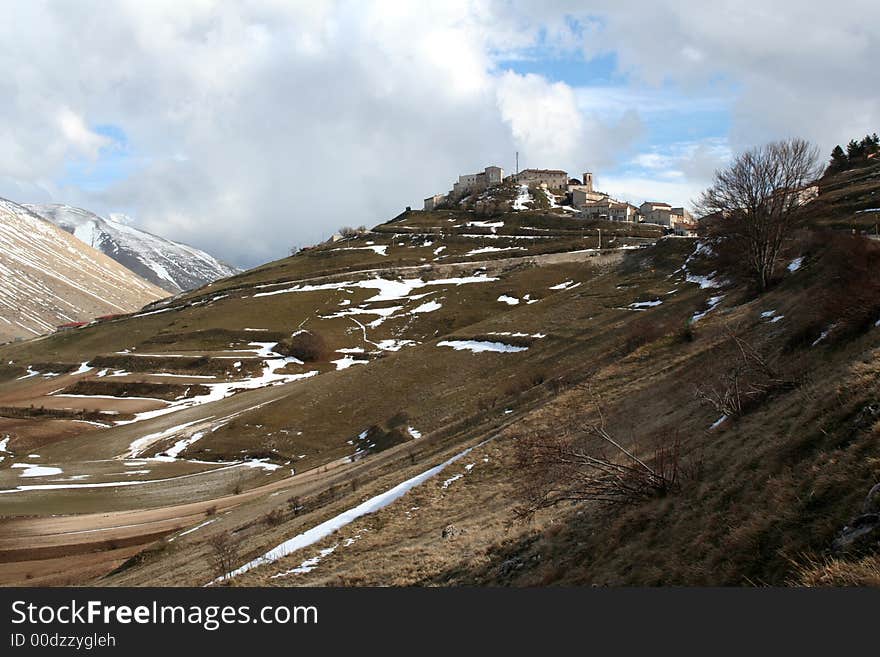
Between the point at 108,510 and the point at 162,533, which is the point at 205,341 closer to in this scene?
the point at 108,510

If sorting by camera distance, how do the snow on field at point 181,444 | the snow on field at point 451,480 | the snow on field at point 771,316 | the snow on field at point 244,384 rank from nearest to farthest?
1. the snow on field at point 451,480
2. the snow on field at point 771,316
3. the snow on field at point 181,444
4. the snow on field at point 244,384

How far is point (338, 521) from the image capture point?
25531 mm

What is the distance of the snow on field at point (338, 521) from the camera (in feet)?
74.1

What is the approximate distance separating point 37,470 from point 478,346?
173 feet

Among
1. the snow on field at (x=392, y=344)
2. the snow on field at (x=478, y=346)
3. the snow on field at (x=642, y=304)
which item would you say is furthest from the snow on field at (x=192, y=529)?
the snow on field at (x=392, y=344)

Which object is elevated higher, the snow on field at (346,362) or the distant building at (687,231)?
the distant building at (687,231)

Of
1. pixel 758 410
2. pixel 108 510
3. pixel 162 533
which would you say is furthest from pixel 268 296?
pixel 758 410

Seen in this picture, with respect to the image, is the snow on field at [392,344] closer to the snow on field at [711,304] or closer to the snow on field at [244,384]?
the snow on field at [244,384]

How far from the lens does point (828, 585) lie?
7.88 metres

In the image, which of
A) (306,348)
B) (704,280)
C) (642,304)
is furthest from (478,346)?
(306,348)

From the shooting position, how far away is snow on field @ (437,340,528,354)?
73750mm

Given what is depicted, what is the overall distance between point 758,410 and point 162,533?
40.1 m

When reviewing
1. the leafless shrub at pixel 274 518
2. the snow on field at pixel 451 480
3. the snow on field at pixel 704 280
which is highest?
the snow on field at pixel 704 280

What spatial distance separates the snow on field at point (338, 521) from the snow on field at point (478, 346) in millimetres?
43891
